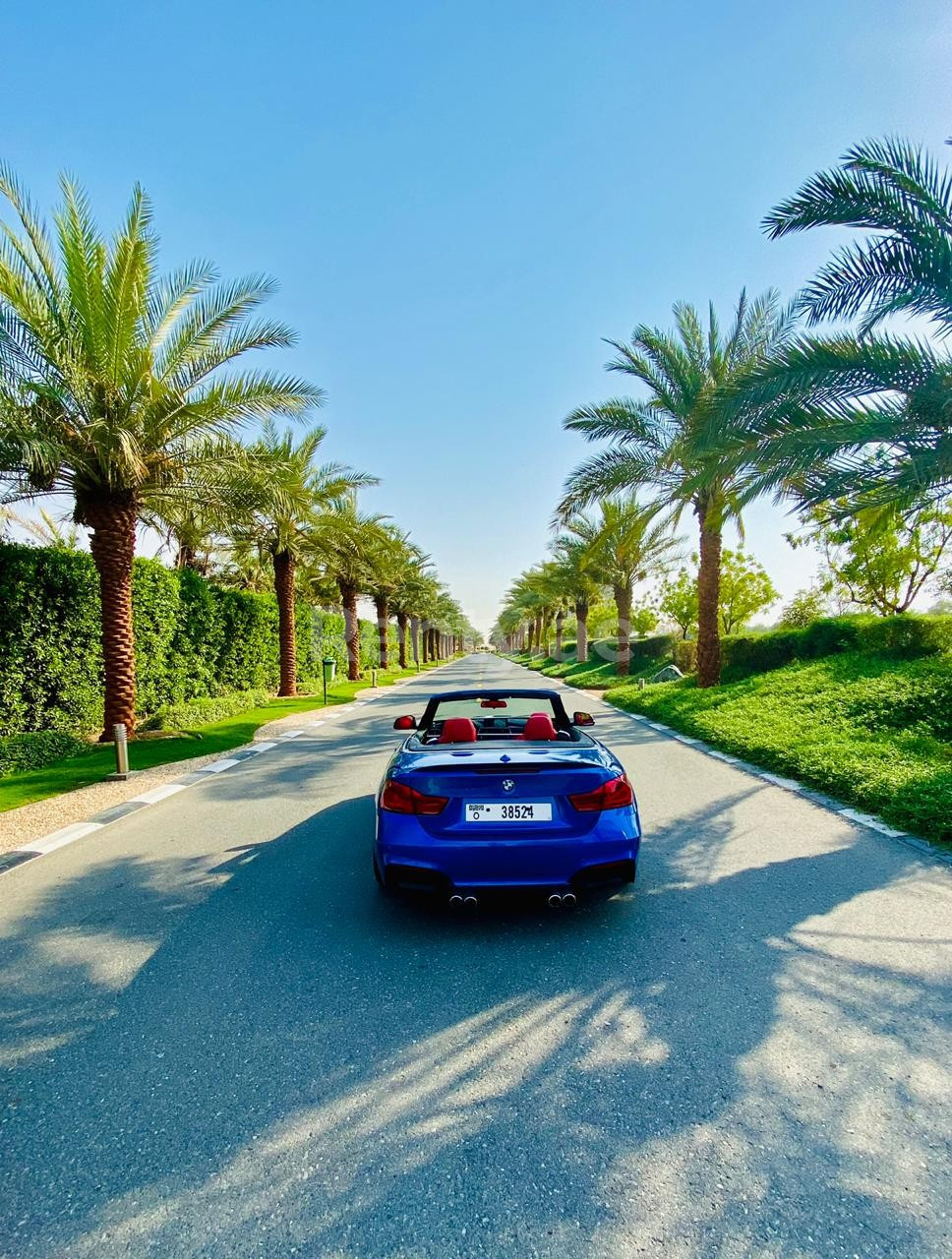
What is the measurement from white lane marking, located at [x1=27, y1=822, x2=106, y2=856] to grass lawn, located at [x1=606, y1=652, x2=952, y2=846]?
728cm

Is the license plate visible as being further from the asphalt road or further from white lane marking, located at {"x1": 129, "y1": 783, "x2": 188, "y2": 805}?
white lane marking, located at {"x1": 129, "y1": 783, "x2": 188, "y2": 805}

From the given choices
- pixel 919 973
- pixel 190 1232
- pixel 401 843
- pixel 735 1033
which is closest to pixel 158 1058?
pixel 190 1232

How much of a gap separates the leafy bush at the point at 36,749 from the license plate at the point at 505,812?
8.12m

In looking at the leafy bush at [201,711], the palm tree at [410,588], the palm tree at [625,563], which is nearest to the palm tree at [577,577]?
the palm tree at [625,563]

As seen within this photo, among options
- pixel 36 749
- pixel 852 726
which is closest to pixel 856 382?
pixel 852 726

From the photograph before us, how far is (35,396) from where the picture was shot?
31.0ft

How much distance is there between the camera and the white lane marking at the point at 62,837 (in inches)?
210

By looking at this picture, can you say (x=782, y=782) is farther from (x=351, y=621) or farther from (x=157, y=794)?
(x=351, y=621)

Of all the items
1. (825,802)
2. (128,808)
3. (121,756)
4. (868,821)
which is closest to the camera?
(868,821)

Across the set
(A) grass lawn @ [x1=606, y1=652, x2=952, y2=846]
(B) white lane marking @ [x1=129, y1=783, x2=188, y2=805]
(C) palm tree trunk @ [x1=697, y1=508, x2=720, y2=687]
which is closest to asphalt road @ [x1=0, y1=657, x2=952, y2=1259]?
(A) grass lawn @ [x1=606, y1=652, x2=952, y2=846]

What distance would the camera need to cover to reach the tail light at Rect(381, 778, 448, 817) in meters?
3.49

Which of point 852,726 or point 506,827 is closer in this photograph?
point 506,827

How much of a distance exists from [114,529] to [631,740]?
30.9 feet

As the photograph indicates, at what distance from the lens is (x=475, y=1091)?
2295 mm
